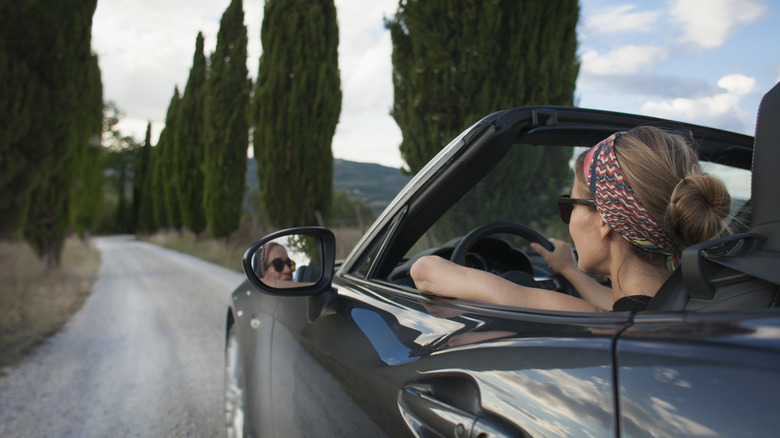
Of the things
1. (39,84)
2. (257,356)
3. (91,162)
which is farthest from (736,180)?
(91,162)

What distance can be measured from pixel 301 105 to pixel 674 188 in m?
15.2

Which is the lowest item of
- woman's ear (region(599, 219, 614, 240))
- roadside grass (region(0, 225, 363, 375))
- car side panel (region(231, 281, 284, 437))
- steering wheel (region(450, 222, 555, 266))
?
roadside grass (region(0, 225, 363, 375))

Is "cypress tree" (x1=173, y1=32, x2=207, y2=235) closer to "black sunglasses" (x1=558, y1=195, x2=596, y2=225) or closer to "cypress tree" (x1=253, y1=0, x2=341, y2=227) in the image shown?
"cypress tree" (x1=253, y1=0, x2=341, y2=227)

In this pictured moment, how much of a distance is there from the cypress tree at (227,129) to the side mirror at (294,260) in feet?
68.5

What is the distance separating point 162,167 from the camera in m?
34.8

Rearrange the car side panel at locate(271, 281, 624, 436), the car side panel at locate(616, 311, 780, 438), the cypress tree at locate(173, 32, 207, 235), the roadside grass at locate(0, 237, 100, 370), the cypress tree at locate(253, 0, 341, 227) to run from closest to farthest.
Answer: the car side panel at locate(616, 311, 780, 438) → the car side panel at locate(271, 281, 624, 436) → the roadside grass at locate(0, 237, 100, 370) → the cypress tree at locate(253, 0, 341, 227) → the cypress tree at locate(173, 32, 207, 235)

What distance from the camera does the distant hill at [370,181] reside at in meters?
3.57

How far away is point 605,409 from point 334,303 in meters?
1.18

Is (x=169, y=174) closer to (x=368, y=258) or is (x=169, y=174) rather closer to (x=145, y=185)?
(x=145, y=185)

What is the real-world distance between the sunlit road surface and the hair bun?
126 inches

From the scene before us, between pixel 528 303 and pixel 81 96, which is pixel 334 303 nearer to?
pixel 528 303

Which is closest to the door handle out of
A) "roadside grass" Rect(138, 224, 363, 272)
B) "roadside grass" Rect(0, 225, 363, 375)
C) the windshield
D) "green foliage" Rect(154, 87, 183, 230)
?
the windshield

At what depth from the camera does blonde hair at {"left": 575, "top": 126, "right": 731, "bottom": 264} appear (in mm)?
1148

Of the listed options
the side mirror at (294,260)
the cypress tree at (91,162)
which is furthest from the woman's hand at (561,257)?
the cypress tree at (91,162)
